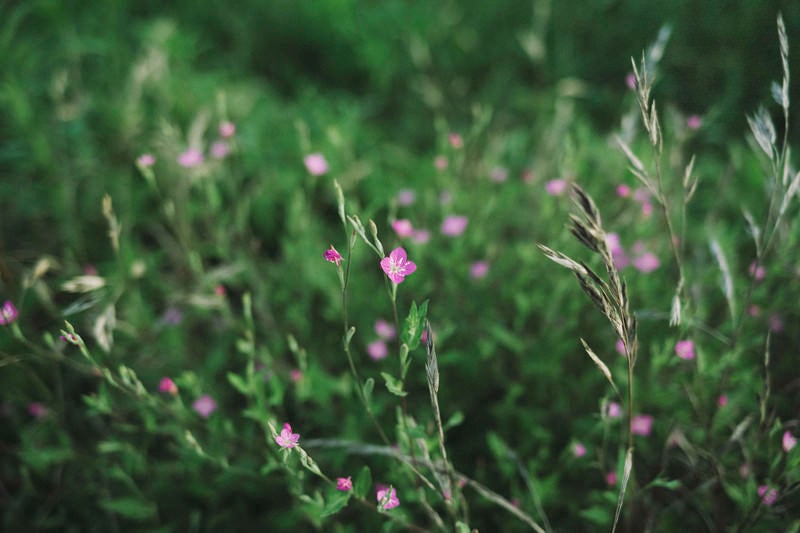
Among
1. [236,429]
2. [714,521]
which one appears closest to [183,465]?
[236,429]

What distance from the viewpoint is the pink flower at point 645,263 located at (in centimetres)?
172

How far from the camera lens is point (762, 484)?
1345 mm

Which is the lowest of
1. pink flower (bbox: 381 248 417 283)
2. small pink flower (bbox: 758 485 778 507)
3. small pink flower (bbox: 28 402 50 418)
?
small pink flower (bbox: 28 402 50 418)

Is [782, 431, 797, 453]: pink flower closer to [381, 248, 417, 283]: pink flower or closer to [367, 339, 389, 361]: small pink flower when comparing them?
[381, 248, 417, 283]: pink flower

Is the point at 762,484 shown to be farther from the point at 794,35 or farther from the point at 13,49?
the point at 13,49

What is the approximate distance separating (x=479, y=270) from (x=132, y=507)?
1.19m

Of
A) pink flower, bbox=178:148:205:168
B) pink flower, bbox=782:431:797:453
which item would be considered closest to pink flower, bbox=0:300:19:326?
pink flower, bbox=178:148:205:168

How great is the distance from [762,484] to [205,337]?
176 centimetres

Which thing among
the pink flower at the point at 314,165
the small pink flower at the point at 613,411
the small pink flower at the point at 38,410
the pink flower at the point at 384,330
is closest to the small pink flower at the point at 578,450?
the small pink flower at the point at 613,411

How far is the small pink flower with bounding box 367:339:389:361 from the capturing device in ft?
5.68

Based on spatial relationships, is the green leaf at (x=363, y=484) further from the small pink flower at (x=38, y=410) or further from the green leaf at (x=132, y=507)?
the small pink flower at (x=38, y=410)

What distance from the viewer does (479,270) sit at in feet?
6.09

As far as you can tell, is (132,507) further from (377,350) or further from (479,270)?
(479,270)

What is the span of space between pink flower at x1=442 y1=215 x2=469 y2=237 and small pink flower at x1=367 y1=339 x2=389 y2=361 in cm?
43
